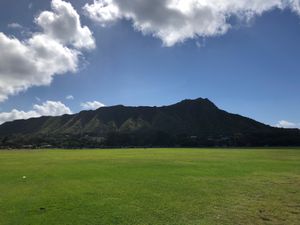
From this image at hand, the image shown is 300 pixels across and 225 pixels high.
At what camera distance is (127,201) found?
20.3m

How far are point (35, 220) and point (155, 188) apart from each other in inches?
422

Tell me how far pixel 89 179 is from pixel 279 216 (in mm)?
18372

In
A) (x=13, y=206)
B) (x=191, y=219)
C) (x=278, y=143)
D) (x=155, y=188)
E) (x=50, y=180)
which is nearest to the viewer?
(x=191, y=219)

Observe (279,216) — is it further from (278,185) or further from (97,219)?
(278,185)

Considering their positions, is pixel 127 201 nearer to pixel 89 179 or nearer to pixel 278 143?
pixel 89 179

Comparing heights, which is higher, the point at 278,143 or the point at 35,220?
the point at 278,143

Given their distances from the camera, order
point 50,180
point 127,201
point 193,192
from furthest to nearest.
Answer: point 50,180 → point 193,192 → point 127,201

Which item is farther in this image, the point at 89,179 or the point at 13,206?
the point at 89,179

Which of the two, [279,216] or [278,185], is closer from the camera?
[279,216]

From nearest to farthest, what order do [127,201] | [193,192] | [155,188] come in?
[127,201] < [193,192] < [155,188]

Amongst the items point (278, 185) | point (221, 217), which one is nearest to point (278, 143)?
point (278, 185)

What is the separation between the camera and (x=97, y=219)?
16.0m

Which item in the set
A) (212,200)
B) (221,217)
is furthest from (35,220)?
(212,200)

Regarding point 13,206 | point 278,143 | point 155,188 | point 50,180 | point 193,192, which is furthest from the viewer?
point 278,143
